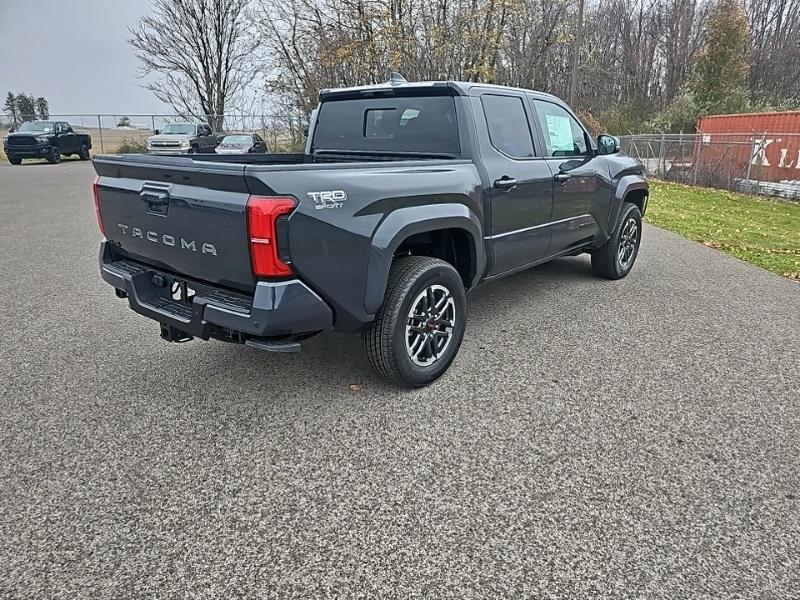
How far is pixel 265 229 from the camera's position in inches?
102

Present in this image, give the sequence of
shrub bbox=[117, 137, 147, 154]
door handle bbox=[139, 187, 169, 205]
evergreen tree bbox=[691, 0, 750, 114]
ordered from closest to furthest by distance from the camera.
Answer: door handle bbox=[139, 187, 169, 205] → shrub bbox=[117, 137, 147, 154] → evergreen tree bbox=[691, 0, 750, 114]

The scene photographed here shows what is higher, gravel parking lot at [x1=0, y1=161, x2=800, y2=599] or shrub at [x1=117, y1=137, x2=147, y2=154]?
shrub at [x1=117, y1=137, x2=147, y2=154]

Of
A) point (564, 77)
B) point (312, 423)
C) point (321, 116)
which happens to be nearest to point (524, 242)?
point (321, 116)

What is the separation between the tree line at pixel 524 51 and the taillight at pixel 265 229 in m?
18.5

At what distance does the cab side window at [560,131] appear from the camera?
4.71 metres

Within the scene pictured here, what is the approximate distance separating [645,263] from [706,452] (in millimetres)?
4576

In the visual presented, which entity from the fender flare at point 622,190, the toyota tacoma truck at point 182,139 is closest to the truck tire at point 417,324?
the fender flare at point 622,190

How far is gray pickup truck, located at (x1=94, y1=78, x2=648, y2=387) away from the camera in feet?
8.82

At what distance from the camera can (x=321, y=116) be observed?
4.64 m

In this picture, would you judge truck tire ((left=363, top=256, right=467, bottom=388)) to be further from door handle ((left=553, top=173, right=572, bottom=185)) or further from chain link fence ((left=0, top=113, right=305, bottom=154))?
chain link fence ((left=0, top=113, right=305, bottom=154))

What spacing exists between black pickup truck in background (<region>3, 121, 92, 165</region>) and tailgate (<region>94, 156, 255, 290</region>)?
24151 mm

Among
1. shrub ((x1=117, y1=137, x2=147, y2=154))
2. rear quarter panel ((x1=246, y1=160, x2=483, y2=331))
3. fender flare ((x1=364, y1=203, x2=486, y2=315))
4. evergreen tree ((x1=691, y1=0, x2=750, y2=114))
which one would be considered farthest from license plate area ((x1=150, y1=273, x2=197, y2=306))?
evergreen tree ((x1=691, y1=0, x2=750, y2=114))

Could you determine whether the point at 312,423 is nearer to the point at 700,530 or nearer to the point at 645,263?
the point at 700,530

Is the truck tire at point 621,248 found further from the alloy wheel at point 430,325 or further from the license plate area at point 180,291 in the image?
the license plate area at point 180,291
